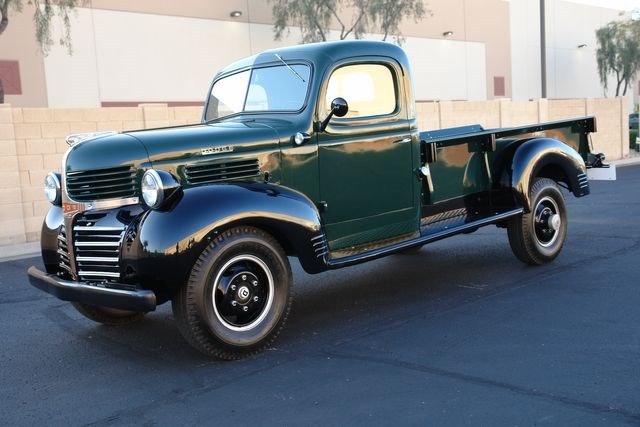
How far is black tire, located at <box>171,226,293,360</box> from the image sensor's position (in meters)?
4.54

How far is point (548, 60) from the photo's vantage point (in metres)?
43.3

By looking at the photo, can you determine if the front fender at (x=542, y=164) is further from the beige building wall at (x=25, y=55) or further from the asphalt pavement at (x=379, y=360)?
the beige building wall at (x=25, y=55)

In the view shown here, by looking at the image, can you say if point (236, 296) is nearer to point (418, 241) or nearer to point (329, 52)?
point (418, 241)

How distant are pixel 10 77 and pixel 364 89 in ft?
67.3

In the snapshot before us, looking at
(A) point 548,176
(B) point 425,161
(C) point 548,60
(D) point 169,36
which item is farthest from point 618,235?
(C) point 548,60

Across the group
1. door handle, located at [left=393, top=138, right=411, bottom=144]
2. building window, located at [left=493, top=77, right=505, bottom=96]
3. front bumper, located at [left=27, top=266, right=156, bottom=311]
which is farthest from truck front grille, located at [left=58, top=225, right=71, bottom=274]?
building window, located at [left=493, top=77, right=505, bottom=96]

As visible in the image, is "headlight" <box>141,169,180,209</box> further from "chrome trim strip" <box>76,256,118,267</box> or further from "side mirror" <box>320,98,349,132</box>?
"side mirror" <box>320,98,349,132</box>

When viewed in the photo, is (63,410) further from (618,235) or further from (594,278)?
Answer: (618,235)

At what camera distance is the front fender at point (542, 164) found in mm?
6812

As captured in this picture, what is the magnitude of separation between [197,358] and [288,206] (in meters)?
1.22

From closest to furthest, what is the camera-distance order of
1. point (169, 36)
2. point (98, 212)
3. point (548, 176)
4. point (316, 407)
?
point (316, 407) → point (98, 212) → point (548, 176) → point (169, 36)

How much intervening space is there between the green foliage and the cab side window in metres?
18.1

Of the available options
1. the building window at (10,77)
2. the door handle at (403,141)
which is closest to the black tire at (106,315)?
the door handle at (403,141)

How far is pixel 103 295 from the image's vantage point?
4453 millimetres
